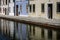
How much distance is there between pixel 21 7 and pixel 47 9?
4821mm

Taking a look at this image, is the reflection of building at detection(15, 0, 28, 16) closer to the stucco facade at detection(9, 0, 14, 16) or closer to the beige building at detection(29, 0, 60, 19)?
the stucco facade at detection(9, 0, 14, 16)

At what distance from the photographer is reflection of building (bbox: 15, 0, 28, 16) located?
1848 centimetres

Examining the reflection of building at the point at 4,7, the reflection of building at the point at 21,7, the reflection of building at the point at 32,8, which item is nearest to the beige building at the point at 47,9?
the reflection of building at the point at 32,8

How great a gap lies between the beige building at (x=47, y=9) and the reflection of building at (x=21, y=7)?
58.3 inches

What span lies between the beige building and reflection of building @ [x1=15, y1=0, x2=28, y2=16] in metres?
1.48

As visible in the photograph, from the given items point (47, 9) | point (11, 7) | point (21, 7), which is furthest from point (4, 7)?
point (47, 9)

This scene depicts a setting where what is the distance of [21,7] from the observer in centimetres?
1947

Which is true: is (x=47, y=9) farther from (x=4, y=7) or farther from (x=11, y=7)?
(x=4, y=7)

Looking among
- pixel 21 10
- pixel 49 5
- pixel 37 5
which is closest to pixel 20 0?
pixel 21 10

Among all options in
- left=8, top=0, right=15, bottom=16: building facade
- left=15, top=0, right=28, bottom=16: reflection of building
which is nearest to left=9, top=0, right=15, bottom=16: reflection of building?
left=8, top=0, right=15, bottom=16: building facade

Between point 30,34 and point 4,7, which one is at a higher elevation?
point 4,7

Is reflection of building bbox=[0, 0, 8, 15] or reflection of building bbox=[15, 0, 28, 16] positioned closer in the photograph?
reflection of building bbox=[15, 0, 28, 16]

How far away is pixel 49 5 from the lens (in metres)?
15.3

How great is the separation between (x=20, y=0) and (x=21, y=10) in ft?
4.02
